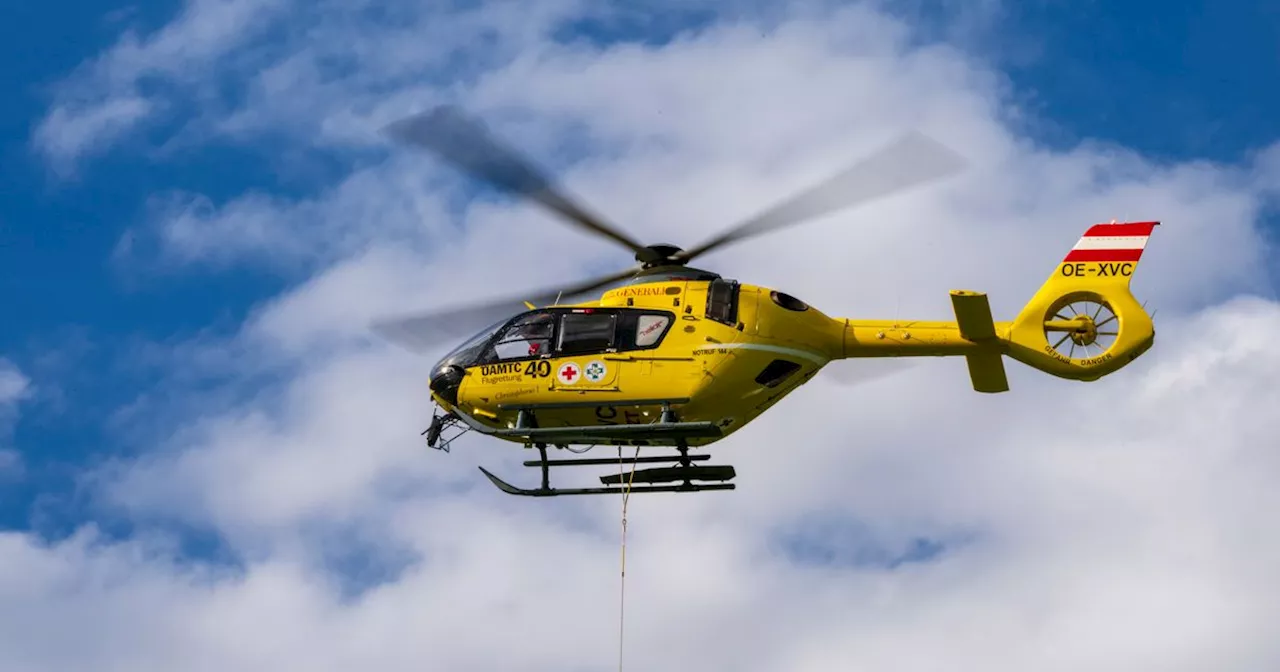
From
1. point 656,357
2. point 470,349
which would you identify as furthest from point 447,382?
point 656,357

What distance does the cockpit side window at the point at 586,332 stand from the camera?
24.3 meters

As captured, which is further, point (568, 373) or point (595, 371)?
point (568, 373)

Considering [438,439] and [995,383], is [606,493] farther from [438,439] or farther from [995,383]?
[995,383]

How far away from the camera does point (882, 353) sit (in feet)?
80.3

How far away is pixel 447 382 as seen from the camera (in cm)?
2519

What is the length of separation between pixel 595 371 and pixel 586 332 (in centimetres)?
58

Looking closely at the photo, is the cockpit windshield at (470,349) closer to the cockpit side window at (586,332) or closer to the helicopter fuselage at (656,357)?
the helicopter fuselage at (656,357)

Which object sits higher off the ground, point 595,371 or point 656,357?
point 656,357

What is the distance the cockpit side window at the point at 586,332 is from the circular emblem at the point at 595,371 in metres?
0.18

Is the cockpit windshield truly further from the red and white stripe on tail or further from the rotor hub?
the red and white stripe on tail

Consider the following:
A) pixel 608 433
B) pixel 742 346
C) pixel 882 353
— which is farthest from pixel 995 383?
pixel 608 433

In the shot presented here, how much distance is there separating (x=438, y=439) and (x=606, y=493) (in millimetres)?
2460

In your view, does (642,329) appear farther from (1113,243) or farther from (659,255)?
(1113,243)

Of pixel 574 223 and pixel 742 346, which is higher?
pixel 574 223
